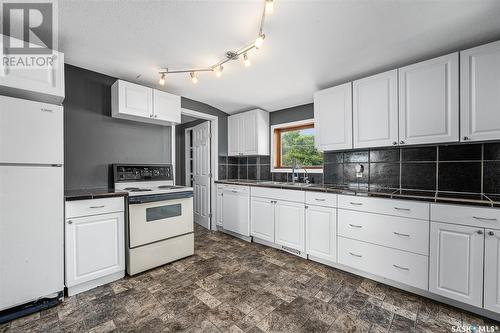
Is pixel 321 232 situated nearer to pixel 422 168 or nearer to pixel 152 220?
pixel 422 168

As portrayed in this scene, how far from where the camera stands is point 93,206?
202 centimetres

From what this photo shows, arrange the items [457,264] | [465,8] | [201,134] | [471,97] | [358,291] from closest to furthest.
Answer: [465,8] → [457,264] → [471,97] → [358,291] → [201,134]

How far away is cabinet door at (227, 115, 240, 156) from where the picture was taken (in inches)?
156

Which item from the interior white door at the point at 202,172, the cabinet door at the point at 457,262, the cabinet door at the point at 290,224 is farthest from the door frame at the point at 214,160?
the cabinet door at the point at 457,262

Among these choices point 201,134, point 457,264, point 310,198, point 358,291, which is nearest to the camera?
point 457,264

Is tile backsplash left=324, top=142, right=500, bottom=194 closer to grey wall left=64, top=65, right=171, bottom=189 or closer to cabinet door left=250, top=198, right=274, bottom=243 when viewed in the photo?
cabinet door left=250, top=198, right=274, bottom=243

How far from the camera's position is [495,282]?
155cm

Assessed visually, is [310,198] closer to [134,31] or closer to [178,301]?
[178,301]

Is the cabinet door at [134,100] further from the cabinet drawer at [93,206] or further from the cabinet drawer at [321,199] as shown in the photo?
the cabinet drawer at [321,199]

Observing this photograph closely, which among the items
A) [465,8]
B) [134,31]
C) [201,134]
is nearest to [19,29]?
[134,31]

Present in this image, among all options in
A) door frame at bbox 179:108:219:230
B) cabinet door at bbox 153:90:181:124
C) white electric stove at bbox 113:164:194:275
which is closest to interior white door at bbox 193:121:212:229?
door frame at bbox 179:108:219:230

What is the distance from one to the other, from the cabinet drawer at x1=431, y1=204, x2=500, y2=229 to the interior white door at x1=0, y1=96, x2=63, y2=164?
333cm

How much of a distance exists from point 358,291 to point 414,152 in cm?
164

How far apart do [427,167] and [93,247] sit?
11.8 ft
